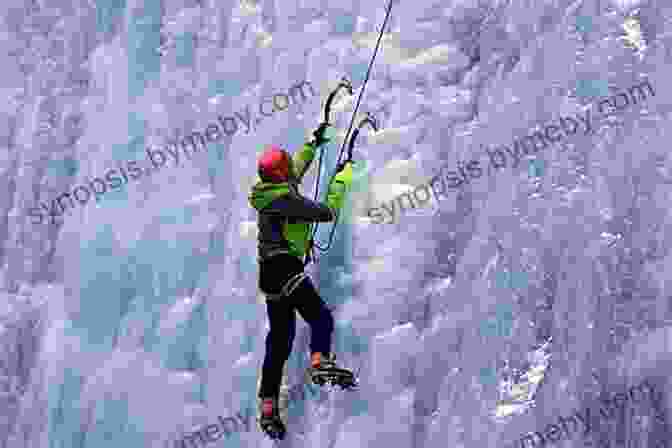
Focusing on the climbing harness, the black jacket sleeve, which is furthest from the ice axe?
the black jacket sleeve

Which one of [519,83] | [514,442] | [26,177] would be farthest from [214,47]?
[514,442]

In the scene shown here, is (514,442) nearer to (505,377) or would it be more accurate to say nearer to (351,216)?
(505,377)

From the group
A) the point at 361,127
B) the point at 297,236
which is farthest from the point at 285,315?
the point at 361,127

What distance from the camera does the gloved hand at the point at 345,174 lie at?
586 centimetres

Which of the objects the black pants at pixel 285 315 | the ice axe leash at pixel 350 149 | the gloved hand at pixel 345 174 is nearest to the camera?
the black pants at pixel 285 315

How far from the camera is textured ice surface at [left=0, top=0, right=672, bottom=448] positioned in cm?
565

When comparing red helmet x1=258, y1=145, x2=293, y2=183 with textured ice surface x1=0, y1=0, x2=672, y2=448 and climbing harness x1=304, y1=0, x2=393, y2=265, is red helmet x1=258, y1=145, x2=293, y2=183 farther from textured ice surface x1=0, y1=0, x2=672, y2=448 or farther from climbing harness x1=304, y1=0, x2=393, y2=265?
textured ice surface x1=0, y1=0, x2=672, y2=448

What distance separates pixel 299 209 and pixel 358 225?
A: 3.53ft

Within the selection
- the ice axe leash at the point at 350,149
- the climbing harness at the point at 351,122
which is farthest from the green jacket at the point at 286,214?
the climbing harness at the point at 351,122

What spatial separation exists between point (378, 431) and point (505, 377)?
758mm

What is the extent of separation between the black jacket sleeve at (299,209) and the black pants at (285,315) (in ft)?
0.77

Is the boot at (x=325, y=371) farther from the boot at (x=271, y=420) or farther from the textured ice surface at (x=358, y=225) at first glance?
the textured ice surface at (x=358, y=225)

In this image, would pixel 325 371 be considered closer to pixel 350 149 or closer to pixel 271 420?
pixel 271 420

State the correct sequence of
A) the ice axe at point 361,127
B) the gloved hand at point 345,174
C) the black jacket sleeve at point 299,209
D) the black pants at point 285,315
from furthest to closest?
the ice axe at point 361,127, the gloved hand at point 345,174, the black pants at point 285,315, the black jacket sleeve at point 299,209
